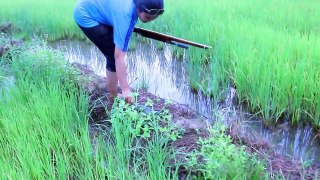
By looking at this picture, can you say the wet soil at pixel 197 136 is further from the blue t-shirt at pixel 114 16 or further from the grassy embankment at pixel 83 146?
the blue t-shirt at pixel 114 16

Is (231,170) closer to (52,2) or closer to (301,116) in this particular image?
(301,116)

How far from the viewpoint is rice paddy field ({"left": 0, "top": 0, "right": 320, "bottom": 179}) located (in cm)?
191

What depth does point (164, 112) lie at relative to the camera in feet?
7.91

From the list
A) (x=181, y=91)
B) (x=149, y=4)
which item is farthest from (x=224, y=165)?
(x=181, y=91)

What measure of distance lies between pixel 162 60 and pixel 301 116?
8.37ft

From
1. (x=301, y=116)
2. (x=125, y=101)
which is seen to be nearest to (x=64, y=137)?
(x=125, y=101)

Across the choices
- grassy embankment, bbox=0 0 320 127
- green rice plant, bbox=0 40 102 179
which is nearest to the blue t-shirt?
green rice plant, bbox=0 40 102 179

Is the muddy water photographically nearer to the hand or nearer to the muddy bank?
the muddy bank

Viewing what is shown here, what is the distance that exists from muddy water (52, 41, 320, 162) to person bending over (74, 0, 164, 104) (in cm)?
76

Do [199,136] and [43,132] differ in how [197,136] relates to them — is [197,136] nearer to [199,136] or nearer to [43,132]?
[199,136]

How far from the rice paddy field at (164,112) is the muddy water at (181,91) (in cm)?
13

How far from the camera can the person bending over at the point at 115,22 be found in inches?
87.5

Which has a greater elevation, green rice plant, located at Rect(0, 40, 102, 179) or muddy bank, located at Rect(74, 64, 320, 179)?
green rice plant, located at Rect(0, 40, 102, 179)

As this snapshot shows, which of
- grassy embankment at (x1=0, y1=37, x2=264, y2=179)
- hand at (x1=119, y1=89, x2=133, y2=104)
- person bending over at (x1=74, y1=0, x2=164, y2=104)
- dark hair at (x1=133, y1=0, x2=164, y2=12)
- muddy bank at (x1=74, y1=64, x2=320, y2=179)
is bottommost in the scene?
muddy bank at (x1=74, y1=64, x2=320, y2=179)
